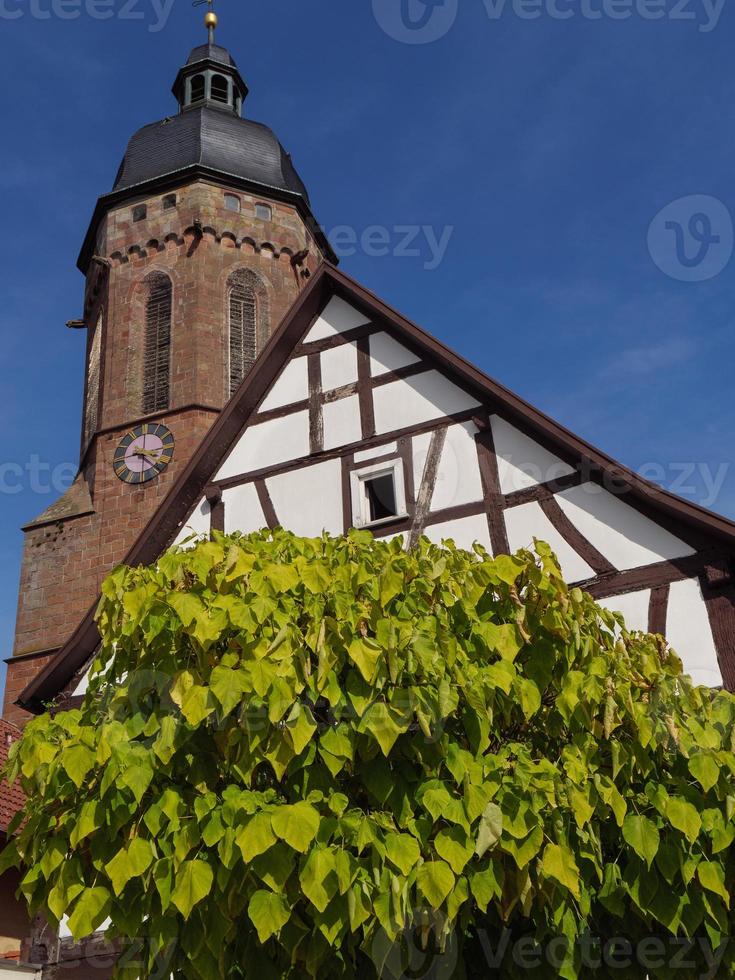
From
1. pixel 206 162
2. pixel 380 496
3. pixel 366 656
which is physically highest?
pixel 206 162

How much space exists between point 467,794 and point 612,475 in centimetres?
440

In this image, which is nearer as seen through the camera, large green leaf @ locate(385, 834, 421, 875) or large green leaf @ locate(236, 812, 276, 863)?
large green leaf @ locate(236, 812, 276, 863)

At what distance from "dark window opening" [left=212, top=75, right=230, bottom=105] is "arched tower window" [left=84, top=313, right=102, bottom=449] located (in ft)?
28.6

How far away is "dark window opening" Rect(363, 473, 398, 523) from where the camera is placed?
11023 mm

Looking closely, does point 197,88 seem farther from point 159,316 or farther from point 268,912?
point 268,912

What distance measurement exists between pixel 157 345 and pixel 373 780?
1952cm

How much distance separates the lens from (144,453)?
23.0 m

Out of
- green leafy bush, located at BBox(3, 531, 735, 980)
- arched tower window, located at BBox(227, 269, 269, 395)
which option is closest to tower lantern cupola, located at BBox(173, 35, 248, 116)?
arched tower window, located at BBox(227, 269, 269, 395)

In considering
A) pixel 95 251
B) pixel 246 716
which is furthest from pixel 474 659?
pixel 95 251

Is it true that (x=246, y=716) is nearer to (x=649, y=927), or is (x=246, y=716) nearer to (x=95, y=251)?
(x=649, y=927)

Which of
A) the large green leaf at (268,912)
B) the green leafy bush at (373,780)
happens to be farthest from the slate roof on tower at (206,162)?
the large green leaf at (268,912)

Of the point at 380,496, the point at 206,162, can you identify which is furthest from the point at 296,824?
the point at 206,162

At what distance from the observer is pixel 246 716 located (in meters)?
5.72

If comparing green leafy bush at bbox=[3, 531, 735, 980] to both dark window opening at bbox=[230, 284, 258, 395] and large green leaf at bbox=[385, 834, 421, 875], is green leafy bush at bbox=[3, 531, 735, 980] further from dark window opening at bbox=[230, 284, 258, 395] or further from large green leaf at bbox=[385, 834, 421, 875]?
dark window opening at bbox=[230, 284, 258, 395]
